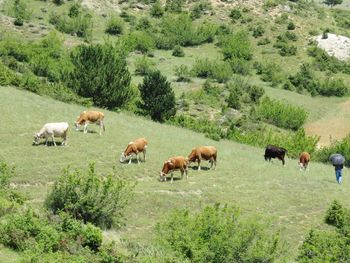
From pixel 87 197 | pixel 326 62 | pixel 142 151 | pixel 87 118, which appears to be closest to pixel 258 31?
pixel 326 62

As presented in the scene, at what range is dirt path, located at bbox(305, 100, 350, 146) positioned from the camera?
2881 inches

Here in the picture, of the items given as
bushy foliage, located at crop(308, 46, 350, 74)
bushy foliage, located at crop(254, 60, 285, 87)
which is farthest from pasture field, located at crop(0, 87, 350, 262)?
bushy foliage, located at crop(308, 46, 350, 74)

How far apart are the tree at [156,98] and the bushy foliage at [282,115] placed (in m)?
20.1

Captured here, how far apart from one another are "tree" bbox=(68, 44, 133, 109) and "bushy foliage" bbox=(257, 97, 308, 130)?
2363 centimetres

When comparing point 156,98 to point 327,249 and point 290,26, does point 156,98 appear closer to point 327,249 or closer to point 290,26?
point 327,249

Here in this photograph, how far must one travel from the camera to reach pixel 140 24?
10512 centimetres

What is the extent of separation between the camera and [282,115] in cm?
7319

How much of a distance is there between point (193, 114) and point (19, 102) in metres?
31.8

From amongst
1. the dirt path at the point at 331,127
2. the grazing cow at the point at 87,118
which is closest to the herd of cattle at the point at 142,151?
the grazing cow at the point at 87,118

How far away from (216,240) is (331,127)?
60530mm

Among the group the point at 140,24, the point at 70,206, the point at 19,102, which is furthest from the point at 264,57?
the point at 70,206

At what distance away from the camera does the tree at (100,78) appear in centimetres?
5488

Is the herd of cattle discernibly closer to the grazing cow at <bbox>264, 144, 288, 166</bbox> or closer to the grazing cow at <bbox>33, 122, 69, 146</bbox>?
the grazing cow at <bbox>33, 122, 69, 146</bbox>

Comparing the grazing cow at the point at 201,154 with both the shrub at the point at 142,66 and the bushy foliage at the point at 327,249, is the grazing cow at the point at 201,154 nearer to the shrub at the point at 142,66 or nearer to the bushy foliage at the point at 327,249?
the bushy foliage at the point at 327,249
